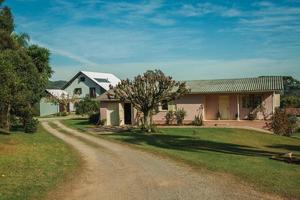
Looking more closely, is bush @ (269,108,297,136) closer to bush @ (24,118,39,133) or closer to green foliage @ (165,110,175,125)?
green foliage @ (165,110,175,125)

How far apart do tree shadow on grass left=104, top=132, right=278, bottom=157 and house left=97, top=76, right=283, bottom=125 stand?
31.7 feet

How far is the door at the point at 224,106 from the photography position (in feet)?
118

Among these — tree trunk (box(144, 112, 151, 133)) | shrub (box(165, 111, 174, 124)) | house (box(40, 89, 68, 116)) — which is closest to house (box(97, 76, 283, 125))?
shrub (box(165, 111, 174, 124))

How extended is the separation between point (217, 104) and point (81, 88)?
32781mm

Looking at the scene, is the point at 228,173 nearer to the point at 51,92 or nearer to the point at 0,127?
the point at 0,127

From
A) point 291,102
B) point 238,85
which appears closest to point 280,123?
point 238,85

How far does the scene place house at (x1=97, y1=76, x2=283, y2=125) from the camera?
34.4 meters

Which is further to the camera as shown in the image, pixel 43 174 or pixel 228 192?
pixel 43 174

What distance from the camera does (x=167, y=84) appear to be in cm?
2792

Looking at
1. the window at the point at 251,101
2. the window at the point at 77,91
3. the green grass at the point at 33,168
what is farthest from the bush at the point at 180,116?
the window at the point at 77,91

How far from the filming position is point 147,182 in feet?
38.0

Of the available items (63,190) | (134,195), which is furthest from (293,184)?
(63,190)

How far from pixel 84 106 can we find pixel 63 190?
4142cm

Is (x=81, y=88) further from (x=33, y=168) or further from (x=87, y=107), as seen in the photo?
(x=33, y=168)
